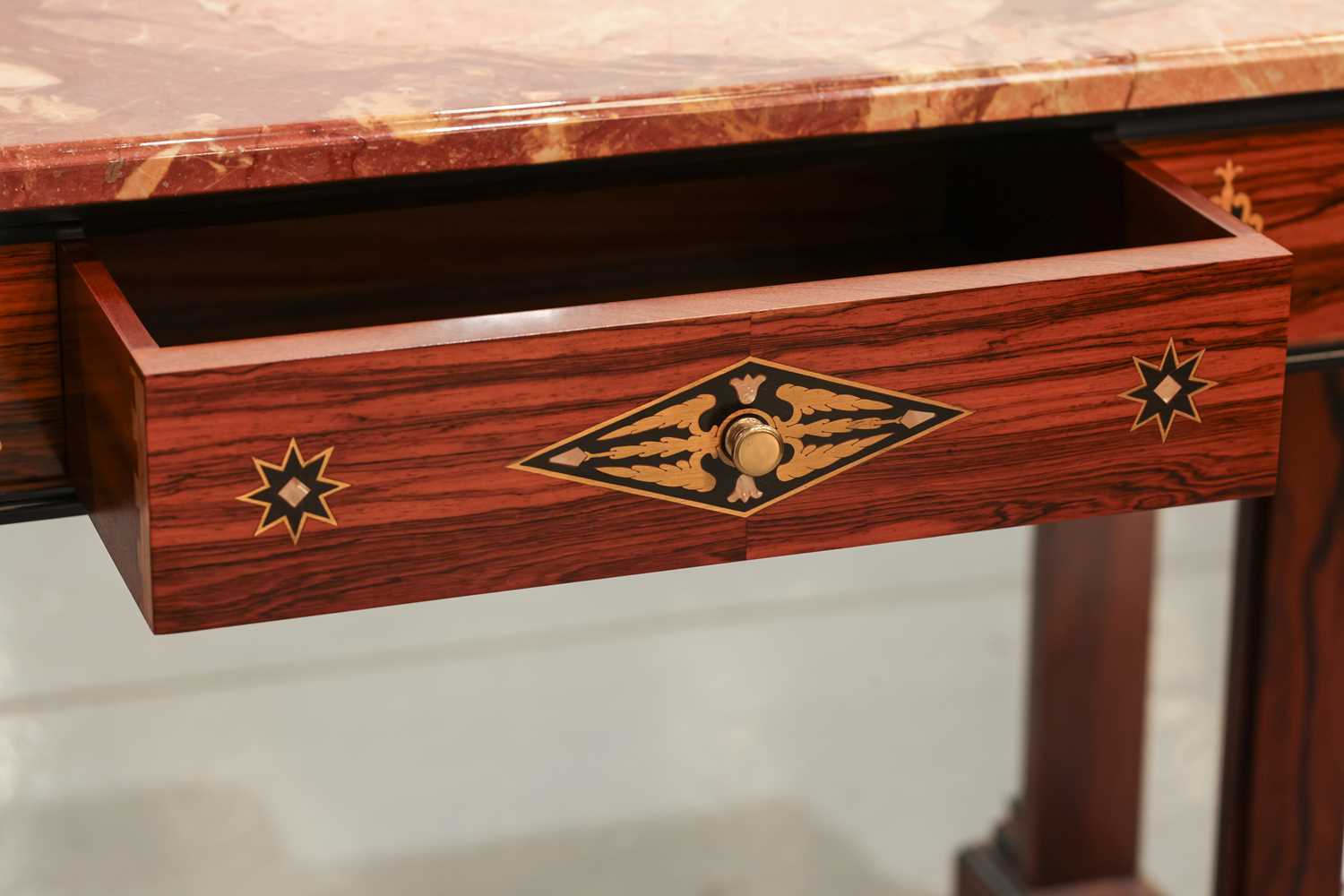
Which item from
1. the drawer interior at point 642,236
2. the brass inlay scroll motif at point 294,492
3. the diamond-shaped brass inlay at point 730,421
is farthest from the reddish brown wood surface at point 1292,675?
the brass inlay scroll motif at point 294,492

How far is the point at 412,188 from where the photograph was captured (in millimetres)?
859

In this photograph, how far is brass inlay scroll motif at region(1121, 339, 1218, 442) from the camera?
80 cm

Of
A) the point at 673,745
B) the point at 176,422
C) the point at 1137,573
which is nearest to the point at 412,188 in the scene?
the point at 176,422

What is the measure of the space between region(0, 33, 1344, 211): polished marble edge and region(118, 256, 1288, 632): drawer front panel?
0.09 metres

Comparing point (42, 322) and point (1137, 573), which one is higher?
point (42, 322)

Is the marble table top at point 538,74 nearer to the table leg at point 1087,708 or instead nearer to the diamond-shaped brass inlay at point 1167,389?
the diamond-shaped brass inlay at point 1167,389

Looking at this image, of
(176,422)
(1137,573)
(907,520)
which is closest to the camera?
(176,422)

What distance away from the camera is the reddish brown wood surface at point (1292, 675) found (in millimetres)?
1034

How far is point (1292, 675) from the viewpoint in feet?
3.51

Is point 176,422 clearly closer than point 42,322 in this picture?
Yes

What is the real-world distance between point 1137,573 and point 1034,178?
54 cm

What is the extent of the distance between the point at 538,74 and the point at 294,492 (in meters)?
0.21

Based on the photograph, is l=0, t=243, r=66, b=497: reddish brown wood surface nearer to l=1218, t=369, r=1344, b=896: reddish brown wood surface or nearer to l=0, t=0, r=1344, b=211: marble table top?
l=0, t=0, r=1344, b=211: marble table top

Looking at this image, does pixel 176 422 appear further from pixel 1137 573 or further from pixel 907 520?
pixel 1137 573
